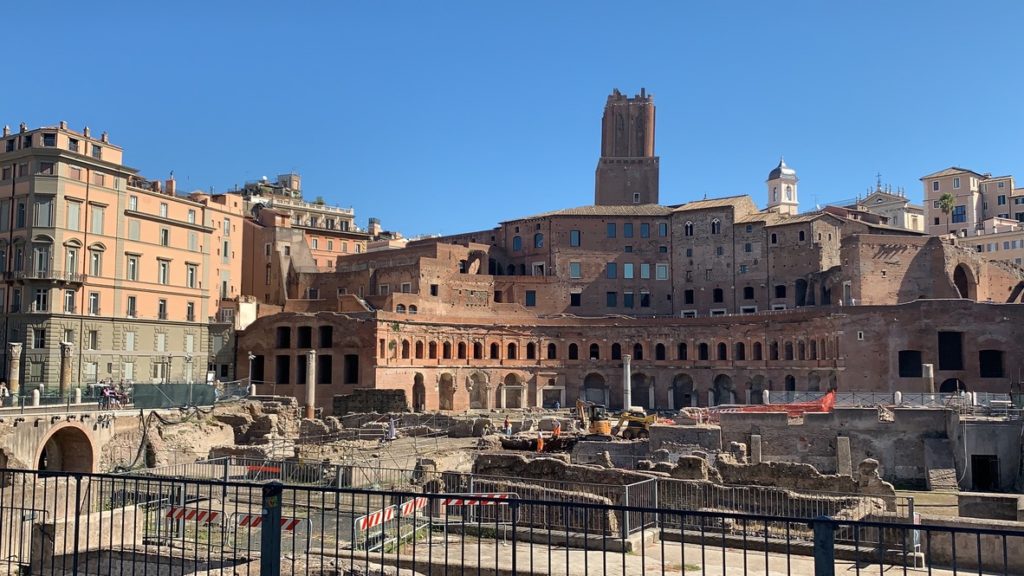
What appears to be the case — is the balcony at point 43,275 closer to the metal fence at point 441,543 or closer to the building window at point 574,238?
the metal fence at point 441,543

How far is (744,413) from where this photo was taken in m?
33.7

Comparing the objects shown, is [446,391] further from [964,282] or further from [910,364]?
[964,282]

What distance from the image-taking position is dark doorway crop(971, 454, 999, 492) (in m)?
30.7

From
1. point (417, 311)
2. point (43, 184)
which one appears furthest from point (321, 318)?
point (43, 184)

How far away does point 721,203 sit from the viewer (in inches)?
2623

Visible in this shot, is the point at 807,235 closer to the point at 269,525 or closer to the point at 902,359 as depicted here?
the point at 902,359

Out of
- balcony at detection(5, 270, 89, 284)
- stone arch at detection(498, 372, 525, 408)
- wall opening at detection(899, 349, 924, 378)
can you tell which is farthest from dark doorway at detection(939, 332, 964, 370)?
balcony at detection(5, 270, 89, 284)

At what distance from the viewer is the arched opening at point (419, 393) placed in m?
57.2

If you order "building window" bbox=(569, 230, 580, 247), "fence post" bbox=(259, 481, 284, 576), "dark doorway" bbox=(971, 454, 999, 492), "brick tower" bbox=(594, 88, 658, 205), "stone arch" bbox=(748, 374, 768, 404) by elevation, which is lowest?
"dark doorway" bbox=(971, 454, 999, 492)

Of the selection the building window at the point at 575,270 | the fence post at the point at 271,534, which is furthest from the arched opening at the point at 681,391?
the fence post at the point at 271,534

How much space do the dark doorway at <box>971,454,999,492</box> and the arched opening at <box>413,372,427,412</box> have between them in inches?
1371

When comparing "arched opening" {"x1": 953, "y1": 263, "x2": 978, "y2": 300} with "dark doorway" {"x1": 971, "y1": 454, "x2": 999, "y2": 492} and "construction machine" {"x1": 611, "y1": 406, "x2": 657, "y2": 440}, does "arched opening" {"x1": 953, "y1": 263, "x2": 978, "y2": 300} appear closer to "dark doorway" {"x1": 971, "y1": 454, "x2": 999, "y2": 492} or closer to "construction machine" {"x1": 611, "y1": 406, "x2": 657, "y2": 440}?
"dark doorway" {"x1": 971, "y1": 454, "x2": 999, "y2": 492}

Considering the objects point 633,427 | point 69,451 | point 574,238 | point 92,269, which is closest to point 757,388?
point 574,238

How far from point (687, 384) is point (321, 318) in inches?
1061
